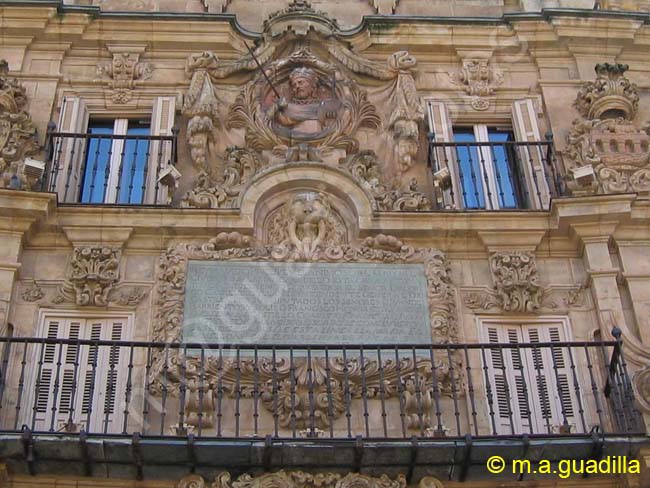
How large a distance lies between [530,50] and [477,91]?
0.90 metres

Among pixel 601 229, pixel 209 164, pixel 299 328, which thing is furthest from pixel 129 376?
pixel 601 229

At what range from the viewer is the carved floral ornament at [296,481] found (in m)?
9.62

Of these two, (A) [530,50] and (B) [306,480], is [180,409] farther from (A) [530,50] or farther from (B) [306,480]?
(A) [530,50]

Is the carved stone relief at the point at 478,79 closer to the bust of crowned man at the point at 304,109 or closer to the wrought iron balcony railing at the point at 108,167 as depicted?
the bust of crowned man at the point at 304,109

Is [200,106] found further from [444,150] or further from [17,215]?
[444,150]

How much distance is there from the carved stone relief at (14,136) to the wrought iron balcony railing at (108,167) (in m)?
0.22

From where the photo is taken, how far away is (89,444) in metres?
9.34

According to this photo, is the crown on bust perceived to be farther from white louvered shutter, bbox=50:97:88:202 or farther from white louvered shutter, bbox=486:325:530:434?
white louvered shutter, bbox=486:325:530:434

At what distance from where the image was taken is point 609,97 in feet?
42.2

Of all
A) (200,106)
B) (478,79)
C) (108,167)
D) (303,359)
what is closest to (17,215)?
(108,167)

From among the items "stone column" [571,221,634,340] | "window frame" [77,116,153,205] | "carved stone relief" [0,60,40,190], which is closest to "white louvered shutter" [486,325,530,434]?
"stone column" [571,221,634,340]

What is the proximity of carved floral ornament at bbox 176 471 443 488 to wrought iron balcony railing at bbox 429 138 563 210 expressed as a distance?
11.6 ft

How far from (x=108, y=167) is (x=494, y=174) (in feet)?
13.9

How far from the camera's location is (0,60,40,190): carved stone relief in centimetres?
1184
